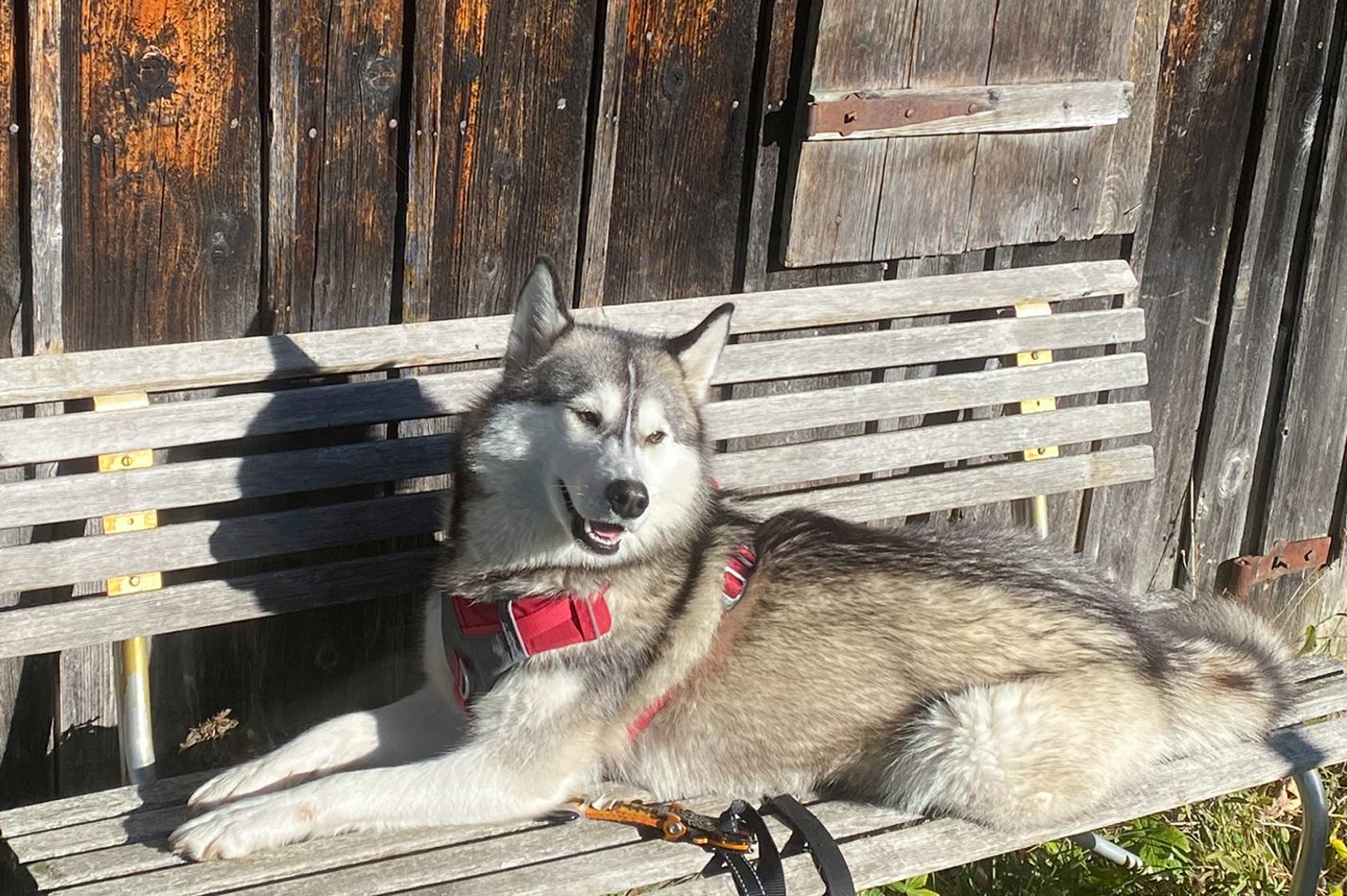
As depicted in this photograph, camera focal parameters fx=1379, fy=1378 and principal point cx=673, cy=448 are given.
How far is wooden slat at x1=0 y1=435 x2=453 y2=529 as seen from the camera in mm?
2936

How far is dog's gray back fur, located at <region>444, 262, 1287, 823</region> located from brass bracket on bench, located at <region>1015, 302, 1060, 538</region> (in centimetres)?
91

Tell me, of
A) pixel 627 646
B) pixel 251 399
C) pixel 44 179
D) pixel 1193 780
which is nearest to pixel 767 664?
pixel 627 646

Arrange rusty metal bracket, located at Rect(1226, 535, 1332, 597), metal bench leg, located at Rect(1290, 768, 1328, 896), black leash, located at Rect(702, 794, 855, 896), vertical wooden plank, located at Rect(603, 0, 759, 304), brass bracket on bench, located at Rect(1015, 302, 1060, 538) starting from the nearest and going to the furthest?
black leash, located at Rect(702, 794, 855, 896), metal bench leg, located at Rect(1290, 768, 1328, 896), vertical wooden plank, located at Rect(603, 0, 759, 304), brass bracket on bench, located at Rect(1015, 302, 1060, 538), rusty metal bracket, located at Rect(1226, 535, 1332, 597)

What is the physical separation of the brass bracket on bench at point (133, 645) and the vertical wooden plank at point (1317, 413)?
3.93 m

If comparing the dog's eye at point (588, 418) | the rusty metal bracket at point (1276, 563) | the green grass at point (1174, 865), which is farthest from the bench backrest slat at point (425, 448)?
the rusty metal bracket at point (1276, 563)

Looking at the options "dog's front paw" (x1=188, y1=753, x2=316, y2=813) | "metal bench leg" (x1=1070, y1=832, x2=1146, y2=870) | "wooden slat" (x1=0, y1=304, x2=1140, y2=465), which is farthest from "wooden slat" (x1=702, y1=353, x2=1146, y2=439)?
"dog's front paw" (x1=188, y1=753, x2=316, y2=813)

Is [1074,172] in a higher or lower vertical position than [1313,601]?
higher

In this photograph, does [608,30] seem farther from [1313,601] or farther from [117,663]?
[1313,601]

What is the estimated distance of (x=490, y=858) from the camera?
109 inches

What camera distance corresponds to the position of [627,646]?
3.08 metres

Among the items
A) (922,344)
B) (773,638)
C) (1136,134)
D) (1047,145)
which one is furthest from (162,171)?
(1136,134)

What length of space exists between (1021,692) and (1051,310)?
70.2 inches

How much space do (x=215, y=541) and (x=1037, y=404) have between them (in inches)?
97.9

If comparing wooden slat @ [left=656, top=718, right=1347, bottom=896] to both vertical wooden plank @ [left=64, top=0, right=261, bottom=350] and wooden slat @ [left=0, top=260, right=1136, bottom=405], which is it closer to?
wooden slat @ [left=0, top=260, right=1136, bottom=405]
